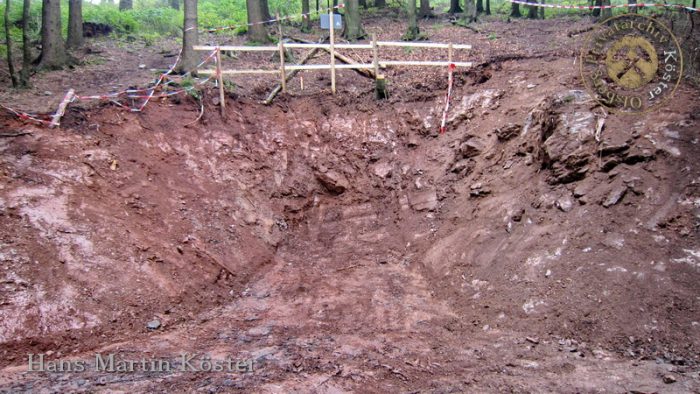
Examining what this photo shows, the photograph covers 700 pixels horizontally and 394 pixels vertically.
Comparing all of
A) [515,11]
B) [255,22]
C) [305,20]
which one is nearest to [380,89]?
[255,22]

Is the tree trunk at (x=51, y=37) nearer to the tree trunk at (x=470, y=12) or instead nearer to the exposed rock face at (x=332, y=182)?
the exposed rock face at (x=332, y=182)

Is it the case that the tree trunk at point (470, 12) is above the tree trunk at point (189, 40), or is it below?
above

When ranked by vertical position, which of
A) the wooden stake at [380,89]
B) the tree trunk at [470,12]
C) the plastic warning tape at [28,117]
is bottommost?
the plastic warning tape at [28,117]

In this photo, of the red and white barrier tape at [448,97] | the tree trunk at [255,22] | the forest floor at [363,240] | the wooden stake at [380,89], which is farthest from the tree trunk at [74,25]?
the red and white barrier tape at [448,97]

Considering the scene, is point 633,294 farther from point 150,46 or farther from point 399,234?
point 150,46

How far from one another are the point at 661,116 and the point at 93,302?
925 centimetres

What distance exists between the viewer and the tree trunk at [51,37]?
43.7 feet

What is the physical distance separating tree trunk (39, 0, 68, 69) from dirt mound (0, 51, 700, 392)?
539cm

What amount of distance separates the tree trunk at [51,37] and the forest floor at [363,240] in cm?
126

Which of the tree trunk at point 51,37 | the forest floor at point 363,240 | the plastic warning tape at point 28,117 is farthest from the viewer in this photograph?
the tree trunk at point 51,37

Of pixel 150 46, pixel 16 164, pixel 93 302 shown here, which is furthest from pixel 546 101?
pixel 150 46

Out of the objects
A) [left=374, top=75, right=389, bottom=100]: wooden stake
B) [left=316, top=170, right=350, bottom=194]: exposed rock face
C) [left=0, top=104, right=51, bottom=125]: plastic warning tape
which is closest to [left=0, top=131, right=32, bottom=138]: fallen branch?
[left=0, top=104, right=51, bottom=125]: plastic warning tape

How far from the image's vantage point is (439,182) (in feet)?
35.6
